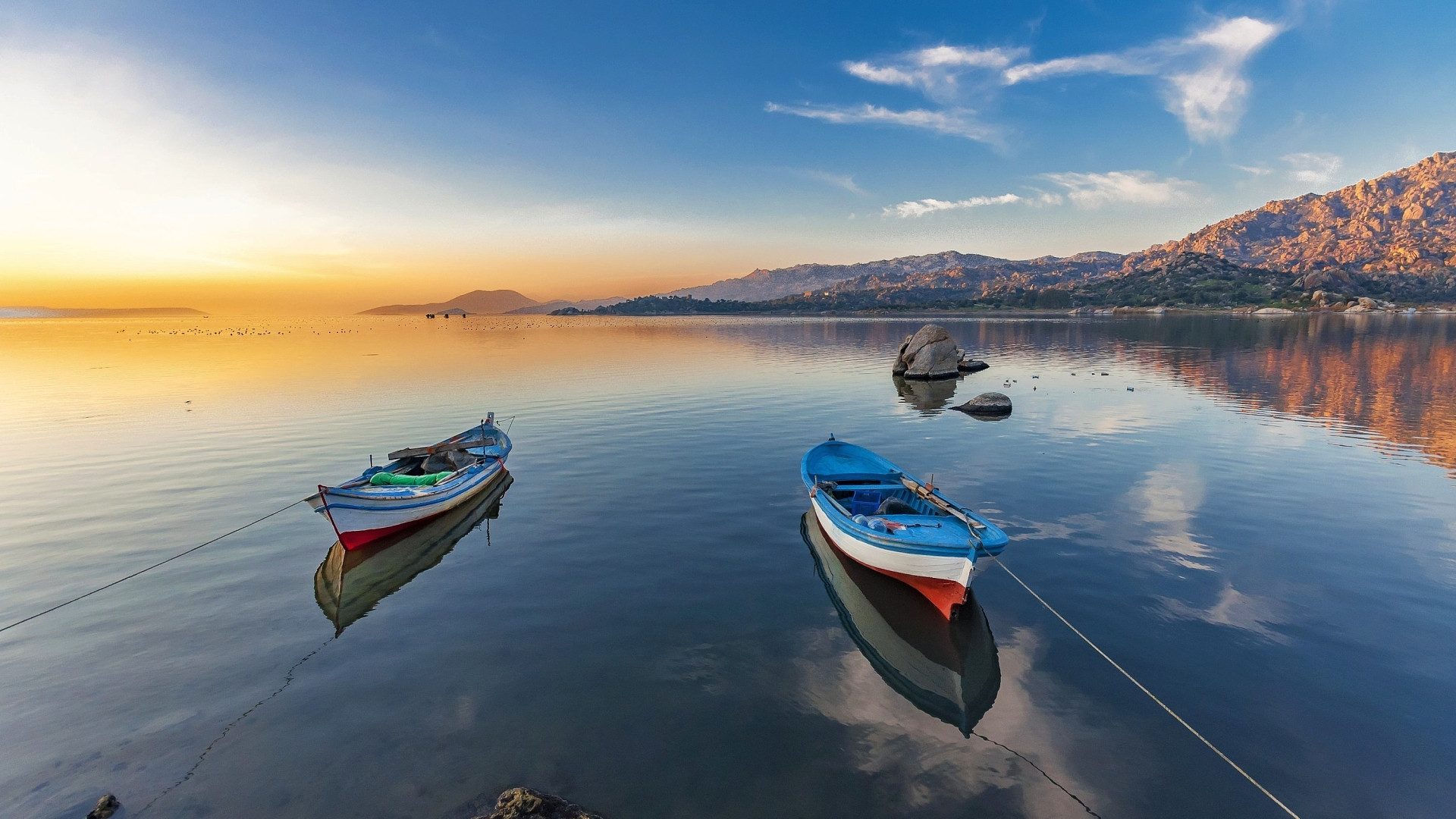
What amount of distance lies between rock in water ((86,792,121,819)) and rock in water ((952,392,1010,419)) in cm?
4173

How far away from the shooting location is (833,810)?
9.04 meters

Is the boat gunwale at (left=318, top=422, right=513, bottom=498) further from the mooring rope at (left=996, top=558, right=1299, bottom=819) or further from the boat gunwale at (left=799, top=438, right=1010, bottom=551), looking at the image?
the mooring rope at (left=996, top=558, right=1299, bottom=819)

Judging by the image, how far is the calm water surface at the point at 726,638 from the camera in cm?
973

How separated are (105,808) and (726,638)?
11222mm

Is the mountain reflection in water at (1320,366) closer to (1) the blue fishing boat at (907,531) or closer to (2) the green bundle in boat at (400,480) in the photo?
(1) the blue fishing boat at (907,531)

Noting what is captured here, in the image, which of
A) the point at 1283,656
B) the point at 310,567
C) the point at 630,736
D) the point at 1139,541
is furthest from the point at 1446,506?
the point at 310,567

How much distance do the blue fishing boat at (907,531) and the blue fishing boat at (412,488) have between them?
46.1 feet

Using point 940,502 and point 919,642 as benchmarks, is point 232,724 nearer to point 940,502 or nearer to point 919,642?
point 919,642

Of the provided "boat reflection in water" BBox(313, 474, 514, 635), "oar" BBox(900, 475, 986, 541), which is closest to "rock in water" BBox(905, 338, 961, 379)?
"oar" BBox(900, 475, 986, 541)

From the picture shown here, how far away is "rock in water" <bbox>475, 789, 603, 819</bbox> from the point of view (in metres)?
8.49

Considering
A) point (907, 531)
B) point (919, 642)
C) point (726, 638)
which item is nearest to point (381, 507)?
point (726, 638)

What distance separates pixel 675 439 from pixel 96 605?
23457 millimetres

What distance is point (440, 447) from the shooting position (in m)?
27.3

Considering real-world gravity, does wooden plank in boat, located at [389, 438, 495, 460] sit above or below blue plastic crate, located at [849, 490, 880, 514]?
above
